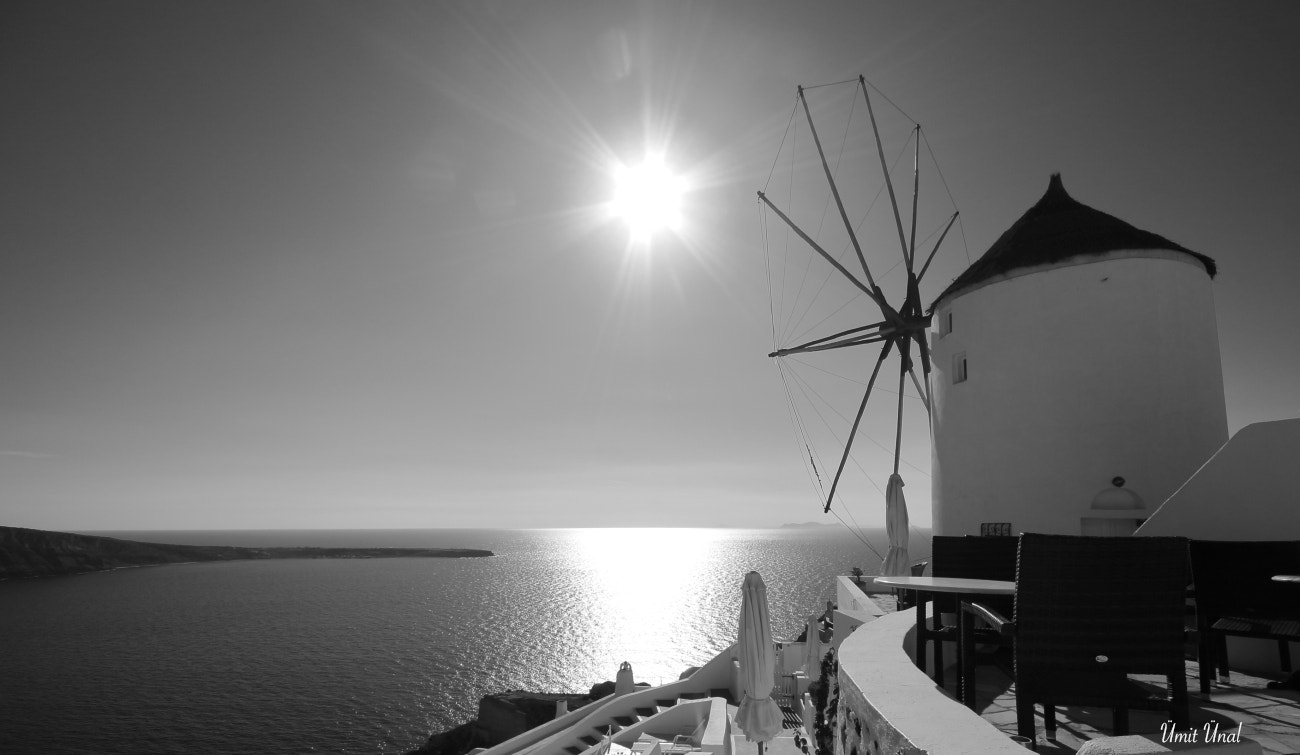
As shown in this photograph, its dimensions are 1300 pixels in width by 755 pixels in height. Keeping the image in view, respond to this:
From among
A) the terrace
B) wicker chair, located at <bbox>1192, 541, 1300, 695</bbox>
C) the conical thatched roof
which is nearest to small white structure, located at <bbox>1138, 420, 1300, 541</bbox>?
wicker chair, located at <bbox>1192, 541, 1300, 695</bbox>

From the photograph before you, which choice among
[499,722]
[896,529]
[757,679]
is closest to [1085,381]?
[896,529]

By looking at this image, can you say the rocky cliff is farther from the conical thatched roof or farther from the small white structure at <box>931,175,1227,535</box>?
the conical thatched roof

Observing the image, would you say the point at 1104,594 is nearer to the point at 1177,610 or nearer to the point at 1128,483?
the point at 1177,610

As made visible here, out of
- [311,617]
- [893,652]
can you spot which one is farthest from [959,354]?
[311,617]

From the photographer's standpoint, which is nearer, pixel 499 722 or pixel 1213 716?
pixel 1213 716

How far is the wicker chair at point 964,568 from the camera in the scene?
4.89 metres

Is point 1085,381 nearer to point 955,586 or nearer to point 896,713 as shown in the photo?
point 955,586

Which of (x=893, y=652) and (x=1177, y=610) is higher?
(x=1177, y=610)

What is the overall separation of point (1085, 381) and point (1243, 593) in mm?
7497

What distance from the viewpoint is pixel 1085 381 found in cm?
1110

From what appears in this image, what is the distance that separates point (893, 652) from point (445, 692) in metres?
44.5

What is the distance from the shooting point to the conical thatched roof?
1127 centimetres

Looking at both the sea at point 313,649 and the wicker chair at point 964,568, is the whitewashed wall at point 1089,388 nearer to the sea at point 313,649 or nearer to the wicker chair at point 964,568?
the sea at point 313,649

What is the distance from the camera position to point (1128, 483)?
10.7m
